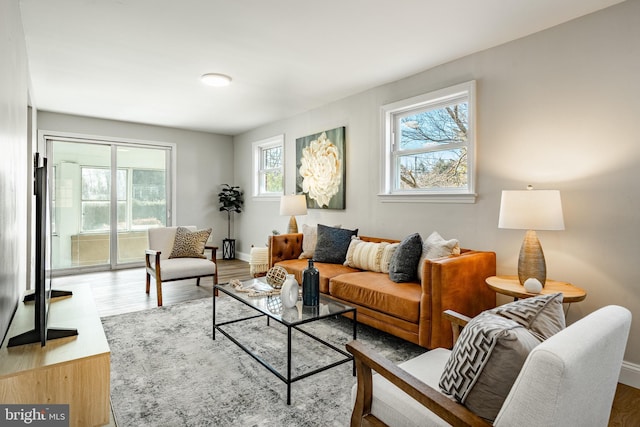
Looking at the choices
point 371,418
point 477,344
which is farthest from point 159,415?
point 477,344

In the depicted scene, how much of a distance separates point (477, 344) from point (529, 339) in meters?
0.15

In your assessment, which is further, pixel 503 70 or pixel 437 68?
pixel 437 68

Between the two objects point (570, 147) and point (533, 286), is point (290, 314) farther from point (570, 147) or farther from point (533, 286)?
point (570, 147)

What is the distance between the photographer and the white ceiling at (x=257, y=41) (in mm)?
2461

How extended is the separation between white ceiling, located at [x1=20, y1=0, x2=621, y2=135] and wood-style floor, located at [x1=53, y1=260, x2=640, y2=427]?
204cm

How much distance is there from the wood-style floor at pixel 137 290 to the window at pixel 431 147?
68.0 inches

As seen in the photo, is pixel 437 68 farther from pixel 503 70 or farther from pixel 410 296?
pixel 410 296

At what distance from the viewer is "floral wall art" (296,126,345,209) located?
4578 mm

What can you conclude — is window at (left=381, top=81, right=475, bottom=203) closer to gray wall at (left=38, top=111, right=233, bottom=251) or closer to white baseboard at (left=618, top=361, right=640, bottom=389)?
white baseboard at (left=618, top=361, right=640, bottom=389)

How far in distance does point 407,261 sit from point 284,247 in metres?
1.71

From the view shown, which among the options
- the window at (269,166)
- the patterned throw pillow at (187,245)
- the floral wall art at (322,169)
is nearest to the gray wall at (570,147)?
the floral wall art at (322,169)

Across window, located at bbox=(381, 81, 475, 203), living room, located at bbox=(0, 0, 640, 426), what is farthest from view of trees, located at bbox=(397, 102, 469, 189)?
living room, located at bbox=(0, 0, 640, 426)

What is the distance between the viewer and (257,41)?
9.75ft

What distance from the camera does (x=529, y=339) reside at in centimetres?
105
